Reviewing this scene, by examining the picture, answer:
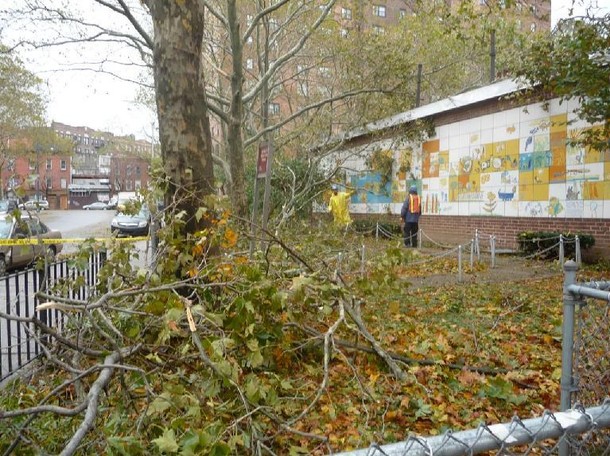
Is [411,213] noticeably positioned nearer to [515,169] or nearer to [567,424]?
[515,169]

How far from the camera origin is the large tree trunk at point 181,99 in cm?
578

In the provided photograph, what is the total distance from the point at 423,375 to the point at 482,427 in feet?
11.6

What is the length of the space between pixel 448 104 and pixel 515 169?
3.61m

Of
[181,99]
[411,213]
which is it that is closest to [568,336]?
[181,99]

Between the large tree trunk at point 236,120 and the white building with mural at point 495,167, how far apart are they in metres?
6.69

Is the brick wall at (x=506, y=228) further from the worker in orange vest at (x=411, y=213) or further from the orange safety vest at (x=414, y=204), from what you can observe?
the orange safety vest at (x=414, y=204)

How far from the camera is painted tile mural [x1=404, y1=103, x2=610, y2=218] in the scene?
13617 millimetres

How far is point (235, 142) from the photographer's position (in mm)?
13156

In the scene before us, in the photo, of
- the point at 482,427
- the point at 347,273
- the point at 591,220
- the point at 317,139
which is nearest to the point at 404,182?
the point at 317,139

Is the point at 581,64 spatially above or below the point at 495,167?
above

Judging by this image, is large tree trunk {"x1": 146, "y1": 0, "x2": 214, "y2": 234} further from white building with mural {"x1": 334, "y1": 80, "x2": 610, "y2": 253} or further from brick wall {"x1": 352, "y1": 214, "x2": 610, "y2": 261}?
brick wall {"x1": 352, "y1": 214, "x2": 610, "y2": 261}

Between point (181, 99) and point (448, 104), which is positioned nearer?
point (181, 99)

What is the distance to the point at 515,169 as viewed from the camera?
1562 centimetres

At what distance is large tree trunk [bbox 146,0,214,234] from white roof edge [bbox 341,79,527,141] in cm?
935
